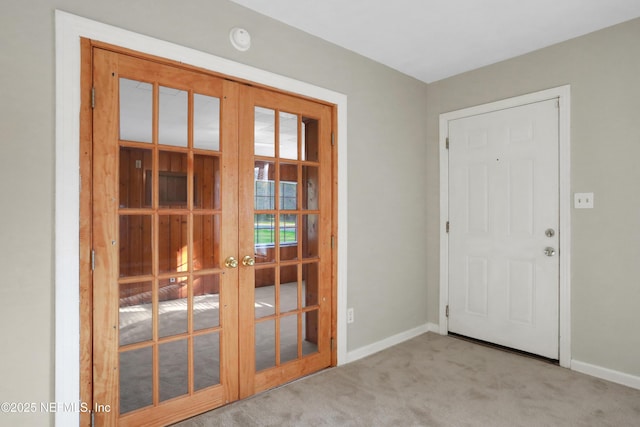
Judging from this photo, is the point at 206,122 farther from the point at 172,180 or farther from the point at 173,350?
the point at 173,350

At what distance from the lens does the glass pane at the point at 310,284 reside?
2703mm

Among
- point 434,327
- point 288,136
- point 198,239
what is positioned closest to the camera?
point 198,239

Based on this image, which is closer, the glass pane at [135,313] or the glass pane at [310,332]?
the glass pane at [135,313]

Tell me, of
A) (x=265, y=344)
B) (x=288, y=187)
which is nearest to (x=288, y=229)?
(x=288, y=187)

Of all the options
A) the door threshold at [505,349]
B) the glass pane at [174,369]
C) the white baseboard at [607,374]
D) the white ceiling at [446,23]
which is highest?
the white ceiling at [446,23]

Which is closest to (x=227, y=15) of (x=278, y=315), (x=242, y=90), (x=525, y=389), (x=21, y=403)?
(x=242, y=90)

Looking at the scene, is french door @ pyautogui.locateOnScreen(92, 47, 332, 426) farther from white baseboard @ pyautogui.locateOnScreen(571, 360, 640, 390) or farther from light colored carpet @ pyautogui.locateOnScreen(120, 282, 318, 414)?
white baseboard @ pyautogui.locateOnScreen(571, 360, 640, 390)

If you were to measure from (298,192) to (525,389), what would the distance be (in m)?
2.09

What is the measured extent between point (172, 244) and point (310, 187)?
1089 mm

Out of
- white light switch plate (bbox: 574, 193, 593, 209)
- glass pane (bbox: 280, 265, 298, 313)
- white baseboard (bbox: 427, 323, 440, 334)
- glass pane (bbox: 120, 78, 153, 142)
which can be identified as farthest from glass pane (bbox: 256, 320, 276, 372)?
white light switch plate (bbox: 574, 193, 593, 209)

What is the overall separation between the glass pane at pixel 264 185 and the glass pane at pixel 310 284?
57cm

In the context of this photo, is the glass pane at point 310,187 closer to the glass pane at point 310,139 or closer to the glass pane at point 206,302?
the glass pane at point 310,139

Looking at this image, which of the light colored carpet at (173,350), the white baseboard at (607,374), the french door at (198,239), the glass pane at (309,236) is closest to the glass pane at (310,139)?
the french door at (198,239)

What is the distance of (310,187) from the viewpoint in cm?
271
